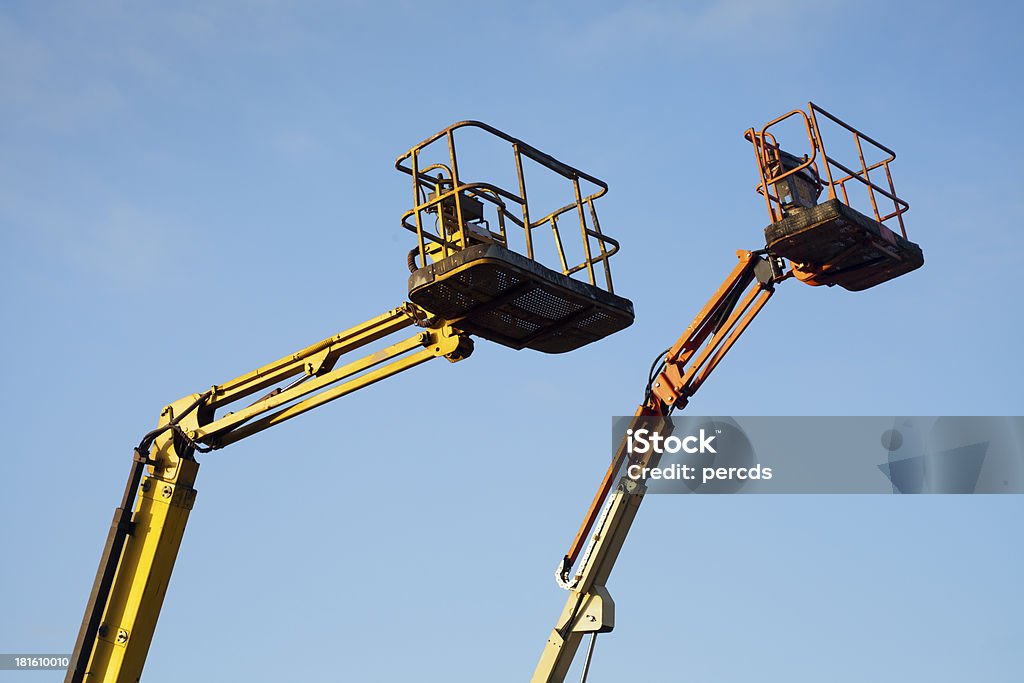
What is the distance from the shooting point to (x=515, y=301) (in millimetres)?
10641

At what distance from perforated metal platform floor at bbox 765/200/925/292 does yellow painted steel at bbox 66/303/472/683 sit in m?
3.89

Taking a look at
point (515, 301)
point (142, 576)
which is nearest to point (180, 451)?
point (142, 576)

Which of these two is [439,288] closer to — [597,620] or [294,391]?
[294,391]

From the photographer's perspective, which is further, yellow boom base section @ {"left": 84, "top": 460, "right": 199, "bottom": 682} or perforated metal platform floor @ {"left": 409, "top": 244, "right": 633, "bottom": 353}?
yellow boom base section @ {"left": 84, "top": 460, "right": 199, "bottom": 682}

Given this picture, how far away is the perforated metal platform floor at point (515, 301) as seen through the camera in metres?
10.1

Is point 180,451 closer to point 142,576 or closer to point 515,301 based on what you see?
point 142,576

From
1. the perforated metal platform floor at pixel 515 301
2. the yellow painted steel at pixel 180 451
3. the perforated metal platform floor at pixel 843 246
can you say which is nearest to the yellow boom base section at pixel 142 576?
the yellow painted steel at pixel 180 451

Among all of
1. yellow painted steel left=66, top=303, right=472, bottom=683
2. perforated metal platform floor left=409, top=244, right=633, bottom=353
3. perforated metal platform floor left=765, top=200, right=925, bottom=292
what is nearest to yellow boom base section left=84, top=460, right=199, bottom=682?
yellow painted steel left=66, top=303, right=472, bottom=683

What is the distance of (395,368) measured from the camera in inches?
464

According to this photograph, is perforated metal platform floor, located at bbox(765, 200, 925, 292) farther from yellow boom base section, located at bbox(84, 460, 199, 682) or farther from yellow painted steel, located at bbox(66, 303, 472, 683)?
yellow boom base section, located at bbox(84, 460, 199, 682)

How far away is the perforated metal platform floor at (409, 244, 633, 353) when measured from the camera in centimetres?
1013

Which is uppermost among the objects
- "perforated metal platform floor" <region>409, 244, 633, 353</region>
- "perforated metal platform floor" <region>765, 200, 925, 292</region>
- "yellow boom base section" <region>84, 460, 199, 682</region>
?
"perforated metal platform floor" <region>765, 200, 925, 292</region>

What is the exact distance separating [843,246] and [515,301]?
4259 mm

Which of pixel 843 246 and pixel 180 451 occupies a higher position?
pixel 843 246
